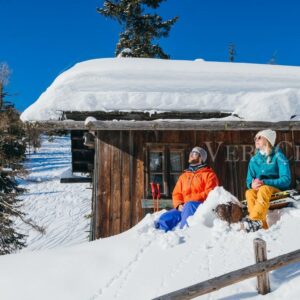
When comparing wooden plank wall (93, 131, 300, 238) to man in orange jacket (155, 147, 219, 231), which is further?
wooden plank wall (93, 131, 300, 238)

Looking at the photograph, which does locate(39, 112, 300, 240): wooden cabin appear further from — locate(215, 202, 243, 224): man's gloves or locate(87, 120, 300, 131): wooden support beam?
locate(215, 202, 243, 224): man's gloves

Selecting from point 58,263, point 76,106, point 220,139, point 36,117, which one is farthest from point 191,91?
point 58,263

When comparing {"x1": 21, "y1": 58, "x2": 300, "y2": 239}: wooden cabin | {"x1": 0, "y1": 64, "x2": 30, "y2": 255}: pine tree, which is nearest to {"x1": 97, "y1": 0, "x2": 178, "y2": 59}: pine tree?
{"x1": 0, "y1": 64, "x2": 30, "y2": 255}: pine tree

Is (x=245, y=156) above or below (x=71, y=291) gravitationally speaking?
above

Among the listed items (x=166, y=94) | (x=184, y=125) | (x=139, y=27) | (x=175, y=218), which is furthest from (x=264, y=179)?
(x=139, y=27)

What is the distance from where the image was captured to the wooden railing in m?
3.78

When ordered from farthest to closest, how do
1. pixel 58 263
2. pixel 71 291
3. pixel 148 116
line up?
pixel 148 116 → pixel 58 263 → pixel 71 291

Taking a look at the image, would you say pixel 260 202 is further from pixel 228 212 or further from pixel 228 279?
pixel 228 279

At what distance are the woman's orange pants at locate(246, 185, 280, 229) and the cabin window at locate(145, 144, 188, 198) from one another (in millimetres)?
3416

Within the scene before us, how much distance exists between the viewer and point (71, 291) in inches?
185

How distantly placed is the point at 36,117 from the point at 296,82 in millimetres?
6781

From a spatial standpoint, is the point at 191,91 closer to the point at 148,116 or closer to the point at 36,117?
the point at 148,116

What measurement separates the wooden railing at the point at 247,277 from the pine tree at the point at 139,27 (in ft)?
57.6

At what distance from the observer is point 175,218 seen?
656 centimetres
